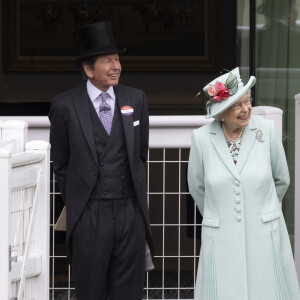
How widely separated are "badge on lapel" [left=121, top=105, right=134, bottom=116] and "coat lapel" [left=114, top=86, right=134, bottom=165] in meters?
0.01

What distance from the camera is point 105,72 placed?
6418 mm

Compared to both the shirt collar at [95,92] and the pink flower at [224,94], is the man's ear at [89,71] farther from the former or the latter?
the pink flower at [224,94]

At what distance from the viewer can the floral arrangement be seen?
6.11 m

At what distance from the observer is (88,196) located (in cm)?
630

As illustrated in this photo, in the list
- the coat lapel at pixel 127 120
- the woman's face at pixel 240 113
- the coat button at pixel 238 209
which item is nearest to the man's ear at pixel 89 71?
the coat lapel at pixel 127 120

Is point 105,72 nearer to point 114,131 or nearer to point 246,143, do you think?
point 114,131

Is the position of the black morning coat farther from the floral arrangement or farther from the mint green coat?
the floral arrangement

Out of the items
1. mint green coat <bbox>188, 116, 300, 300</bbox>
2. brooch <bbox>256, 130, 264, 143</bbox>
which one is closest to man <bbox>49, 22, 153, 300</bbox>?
mint green coat <bbox>188, 116, 300, 300</bbox>

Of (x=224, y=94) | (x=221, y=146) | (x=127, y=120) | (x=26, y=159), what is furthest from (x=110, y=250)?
(x=26, y=159)

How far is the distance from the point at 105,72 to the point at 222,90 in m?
0.66

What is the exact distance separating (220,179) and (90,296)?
36.5 inches

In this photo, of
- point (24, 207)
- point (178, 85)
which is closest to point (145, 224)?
point (24, 207)

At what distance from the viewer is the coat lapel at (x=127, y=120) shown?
632 cm

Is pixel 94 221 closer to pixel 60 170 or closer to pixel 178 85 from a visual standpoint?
pixel 60 170
